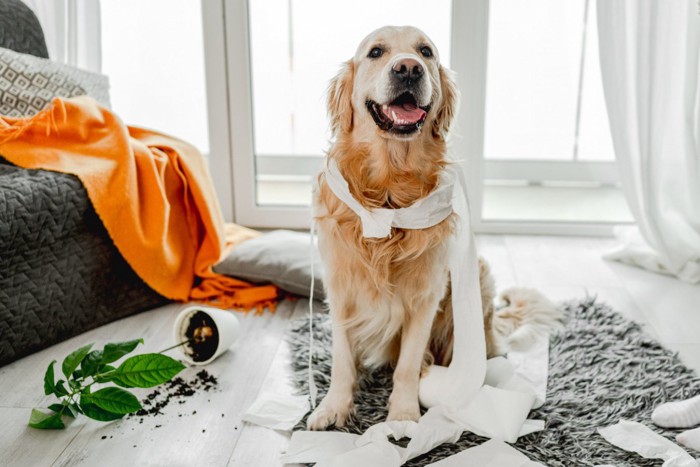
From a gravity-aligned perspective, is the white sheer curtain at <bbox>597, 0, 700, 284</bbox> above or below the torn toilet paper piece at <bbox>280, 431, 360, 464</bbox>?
above

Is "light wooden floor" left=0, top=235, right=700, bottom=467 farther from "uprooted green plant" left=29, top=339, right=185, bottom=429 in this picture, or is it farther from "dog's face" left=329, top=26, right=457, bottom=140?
"dog's face" left=329, top=26, right=457, bottom=140

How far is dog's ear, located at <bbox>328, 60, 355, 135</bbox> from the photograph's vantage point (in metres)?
1.77

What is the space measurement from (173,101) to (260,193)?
64 centimetres

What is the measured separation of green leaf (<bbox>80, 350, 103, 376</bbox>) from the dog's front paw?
0.55 meters

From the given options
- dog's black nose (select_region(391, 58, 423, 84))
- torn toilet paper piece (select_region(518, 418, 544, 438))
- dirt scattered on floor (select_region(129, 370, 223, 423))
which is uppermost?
dog's black nose (select_region(391, 58, 423, 84))

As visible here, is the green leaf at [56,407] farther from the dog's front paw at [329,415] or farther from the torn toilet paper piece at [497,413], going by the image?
the torn toilet paper piece at [497,413]

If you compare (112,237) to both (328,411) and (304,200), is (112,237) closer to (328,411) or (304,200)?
(328,411)

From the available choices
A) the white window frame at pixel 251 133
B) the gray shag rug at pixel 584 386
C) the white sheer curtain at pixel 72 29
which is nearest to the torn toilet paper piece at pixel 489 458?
the gray shag rug at pixel 584 386

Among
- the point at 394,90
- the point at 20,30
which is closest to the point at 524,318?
the point at 394,90

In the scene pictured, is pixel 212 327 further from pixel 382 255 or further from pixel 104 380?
pixel 382 255

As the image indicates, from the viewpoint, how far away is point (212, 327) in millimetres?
2000

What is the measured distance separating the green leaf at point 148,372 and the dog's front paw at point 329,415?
35 centimetres

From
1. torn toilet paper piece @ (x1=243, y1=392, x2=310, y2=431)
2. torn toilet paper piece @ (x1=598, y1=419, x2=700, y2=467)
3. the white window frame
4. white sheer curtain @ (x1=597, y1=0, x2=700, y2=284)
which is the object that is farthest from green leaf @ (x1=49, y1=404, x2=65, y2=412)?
white sheer curtain @ (x1=597, y1=0, x2=700, y2=284)

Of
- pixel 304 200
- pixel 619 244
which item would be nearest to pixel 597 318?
pixel 619 244
